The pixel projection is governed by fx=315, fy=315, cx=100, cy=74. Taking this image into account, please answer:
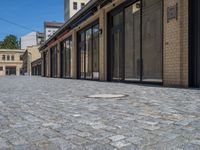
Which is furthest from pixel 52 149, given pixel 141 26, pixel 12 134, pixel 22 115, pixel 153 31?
pixel 141 26

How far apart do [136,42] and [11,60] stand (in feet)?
229

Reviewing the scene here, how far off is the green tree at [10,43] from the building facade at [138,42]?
247 ft

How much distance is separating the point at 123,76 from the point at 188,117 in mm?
9360

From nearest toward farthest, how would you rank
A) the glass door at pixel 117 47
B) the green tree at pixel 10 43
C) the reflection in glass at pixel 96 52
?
the glass door at pixel 117 47
the reflection in glass at pixel 96 52
the green tree at pixel 10 43

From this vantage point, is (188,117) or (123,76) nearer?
(188,117)

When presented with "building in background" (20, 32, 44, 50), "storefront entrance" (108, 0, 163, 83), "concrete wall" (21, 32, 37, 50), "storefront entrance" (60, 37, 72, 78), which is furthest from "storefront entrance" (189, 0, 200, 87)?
"concrete wall" (21, 32, 37, 50)

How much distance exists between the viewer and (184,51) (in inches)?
345

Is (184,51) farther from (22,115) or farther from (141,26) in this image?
(22,115)

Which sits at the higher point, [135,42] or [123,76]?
[135,42]

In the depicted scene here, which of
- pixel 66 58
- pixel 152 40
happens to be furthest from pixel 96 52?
pixel 66 58

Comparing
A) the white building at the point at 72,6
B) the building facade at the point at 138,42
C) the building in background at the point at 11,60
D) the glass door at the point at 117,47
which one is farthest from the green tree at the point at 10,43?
the glass door at the point at 117,47

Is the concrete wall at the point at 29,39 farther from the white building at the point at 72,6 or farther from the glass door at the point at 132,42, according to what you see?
the glass door at the point at 132,42

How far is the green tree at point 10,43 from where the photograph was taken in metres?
93.0

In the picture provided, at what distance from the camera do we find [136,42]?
12094 mm
